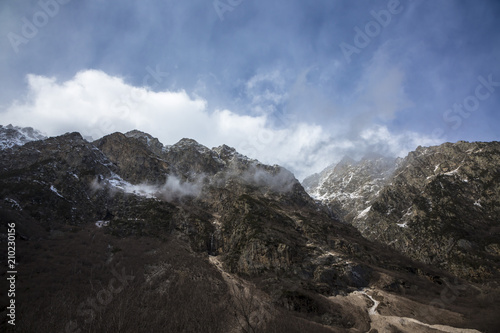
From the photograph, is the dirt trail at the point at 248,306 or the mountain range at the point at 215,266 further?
the mountain range at the point at 215,266

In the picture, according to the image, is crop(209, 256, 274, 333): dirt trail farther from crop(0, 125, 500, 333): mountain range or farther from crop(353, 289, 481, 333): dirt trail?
crop(353, 289, 481, 333): dirt trail

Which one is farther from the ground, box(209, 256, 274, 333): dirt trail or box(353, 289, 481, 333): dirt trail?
box(209, 256, 274, 333): dirt trail

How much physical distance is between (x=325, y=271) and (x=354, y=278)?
1276 centimetres

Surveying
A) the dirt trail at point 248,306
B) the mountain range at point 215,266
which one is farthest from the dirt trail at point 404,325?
the dirt trail at point 248,306

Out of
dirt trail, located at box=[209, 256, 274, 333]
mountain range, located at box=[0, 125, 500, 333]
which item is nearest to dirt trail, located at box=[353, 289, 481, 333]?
mountain range, located at box=[0, 125, 500, 333]

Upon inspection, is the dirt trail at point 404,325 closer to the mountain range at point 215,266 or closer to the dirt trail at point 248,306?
the mountain range at point 215,266

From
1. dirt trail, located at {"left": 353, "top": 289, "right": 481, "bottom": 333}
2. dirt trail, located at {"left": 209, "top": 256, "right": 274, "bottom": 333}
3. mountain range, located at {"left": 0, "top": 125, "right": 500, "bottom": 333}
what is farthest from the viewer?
dirt trail, located at {"left": 353, "top": 289, "right": 481, "bottom": 333}

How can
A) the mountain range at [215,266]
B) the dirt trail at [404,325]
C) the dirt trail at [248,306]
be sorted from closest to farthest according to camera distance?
the dirt trail at [248,306] < the mountain range at [215,266] < the dirt trail at [404,325]

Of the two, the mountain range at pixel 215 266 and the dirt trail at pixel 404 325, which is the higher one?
the mountain range at pixel 215 266

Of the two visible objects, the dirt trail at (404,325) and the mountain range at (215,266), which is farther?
the dirt trail at (404,325)

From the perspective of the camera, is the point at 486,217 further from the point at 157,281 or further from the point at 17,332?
the point at 17,332

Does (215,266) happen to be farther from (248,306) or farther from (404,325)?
(404,325)

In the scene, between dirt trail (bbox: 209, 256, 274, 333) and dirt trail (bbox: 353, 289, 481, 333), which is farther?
dirt trail (bbox: 353, 289, 481, 333)

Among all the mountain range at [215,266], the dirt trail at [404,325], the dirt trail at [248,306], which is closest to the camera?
the dirt trail at [248,306]
